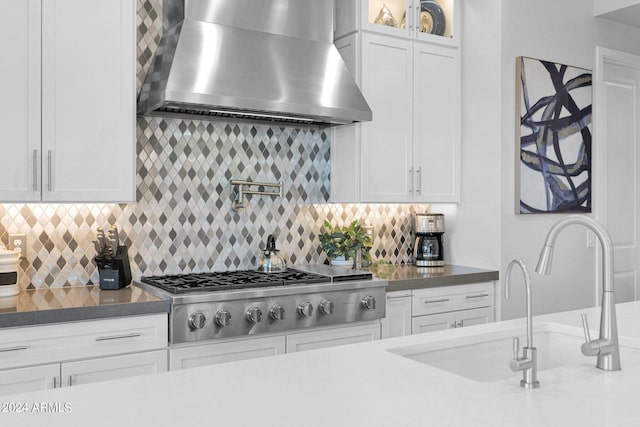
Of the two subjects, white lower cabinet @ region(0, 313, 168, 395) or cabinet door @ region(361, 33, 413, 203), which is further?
cabinet door @ region(361, 33, 413, 203)

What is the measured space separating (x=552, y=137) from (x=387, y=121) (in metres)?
1.15

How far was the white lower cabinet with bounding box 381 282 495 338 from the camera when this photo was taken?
3404 millimetres

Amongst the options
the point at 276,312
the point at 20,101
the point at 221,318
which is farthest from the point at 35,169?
the point at 276,312

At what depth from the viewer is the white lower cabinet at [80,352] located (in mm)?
2367

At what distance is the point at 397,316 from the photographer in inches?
134

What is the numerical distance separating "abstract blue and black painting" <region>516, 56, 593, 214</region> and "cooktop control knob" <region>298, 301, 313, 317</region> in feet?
5.35

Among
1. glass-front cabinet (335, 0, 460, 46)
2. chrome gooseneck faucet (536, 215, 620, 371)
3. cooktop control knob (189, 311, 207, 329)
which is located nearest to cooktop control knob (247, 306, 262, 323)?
cooktop control knob (189, 311, 207, 329)

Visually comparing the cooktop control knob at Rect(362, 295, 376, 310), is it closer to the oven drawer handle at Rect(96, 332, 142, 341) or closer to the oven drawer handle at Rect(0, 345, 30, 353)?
the oven drawer handle at Rect(96, 332, 142, 341)

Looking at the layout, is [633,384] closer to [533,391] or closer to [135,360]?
[533,391]

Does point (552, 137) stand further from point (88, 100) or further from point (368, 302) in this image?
point (88, 100)

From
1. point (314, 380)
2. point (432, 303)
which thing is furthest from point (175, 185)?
point (314, 380)

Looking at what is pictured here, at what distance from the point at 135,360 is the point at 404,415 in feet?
5.57

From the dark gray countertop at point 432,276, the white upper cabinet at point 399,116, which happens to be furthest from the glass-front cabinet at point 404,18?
the dark gray countertop at point 432,276

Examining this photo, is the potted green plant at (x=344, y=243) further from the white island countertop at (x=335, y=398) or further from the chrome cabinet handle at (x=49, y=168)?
the white island countertop at (x=335, y=398)
